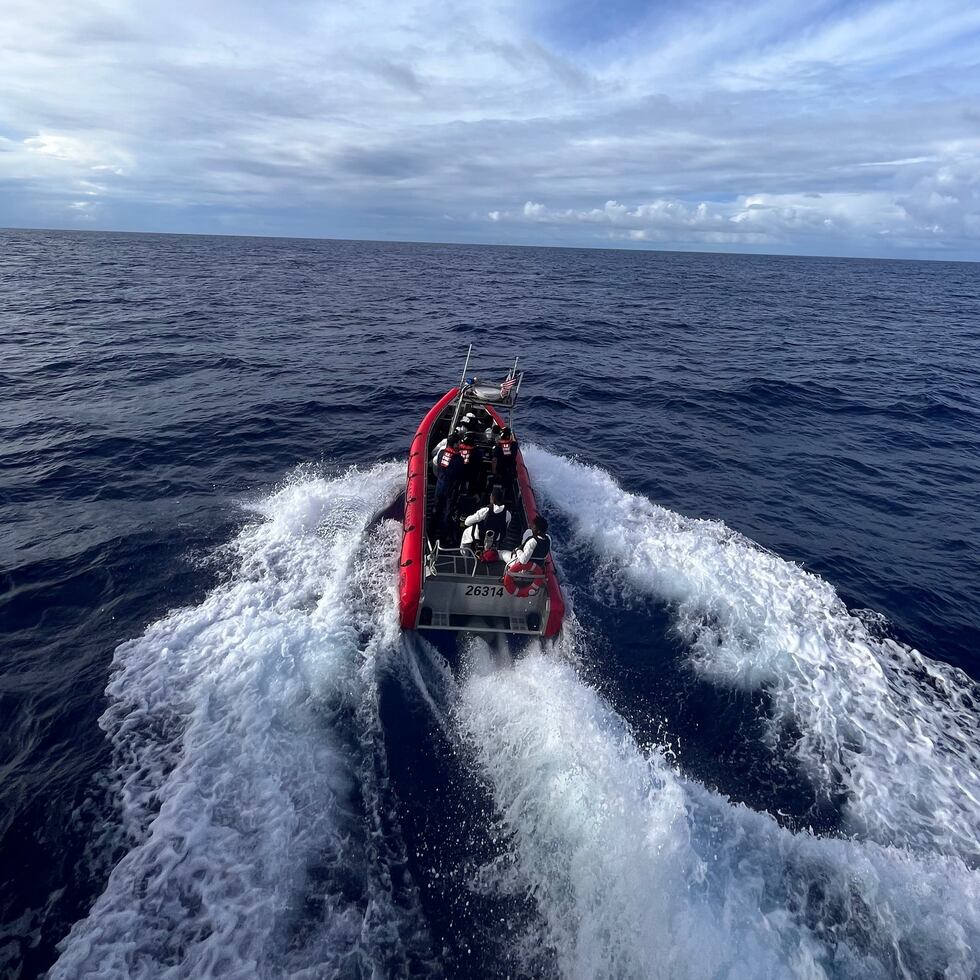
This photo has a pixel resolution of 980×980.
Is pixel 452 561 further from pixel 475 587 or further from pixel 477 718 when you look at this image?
pixel 477 718

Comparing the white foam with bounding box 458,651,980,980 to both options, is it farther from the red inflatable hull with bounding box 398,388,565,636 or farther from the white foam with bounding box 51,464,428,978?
the red inflatable hull with bounding box 398,388,565,636

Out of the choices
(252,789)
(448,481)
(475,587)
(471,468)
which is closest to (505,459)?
(471,468)

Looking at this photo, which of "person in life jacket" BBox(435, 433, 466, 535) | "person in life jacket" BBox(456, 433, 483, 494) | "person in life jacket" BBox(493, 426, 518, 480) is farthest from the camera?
"person in life jacket" BBox(493, 426, 518, 480)

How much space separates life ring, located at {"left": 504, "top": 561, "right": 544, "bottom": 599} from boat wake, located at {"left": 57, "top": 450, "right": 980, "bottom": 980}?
1.08 meters

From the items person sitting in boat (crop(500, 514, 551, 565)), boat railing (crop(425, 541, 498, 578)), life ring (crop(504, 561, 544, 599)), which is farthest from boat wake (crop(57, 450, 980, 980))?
person sitting in boat (crop(500, 514, 551, 565))

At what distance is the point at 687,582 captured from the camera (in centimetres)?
1099

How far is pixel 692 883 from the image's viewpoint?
6055mm

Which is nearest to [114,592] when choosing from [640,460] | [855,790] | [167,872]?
[167,872]

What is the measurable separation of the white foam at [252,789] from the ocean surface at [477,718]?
4 cm

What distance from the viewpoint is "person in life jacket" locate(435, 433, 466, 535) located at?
39.8ft

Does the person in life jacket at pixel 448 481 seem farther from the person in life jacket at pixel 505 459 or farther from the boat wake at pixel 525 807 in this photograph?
the boat wake at pixel 525 807

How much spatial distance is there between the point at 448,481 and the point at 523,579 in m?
3.88

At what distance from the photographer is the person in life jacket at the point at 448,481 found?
1213 centimetres

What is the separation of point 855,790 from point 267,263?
81090mm
